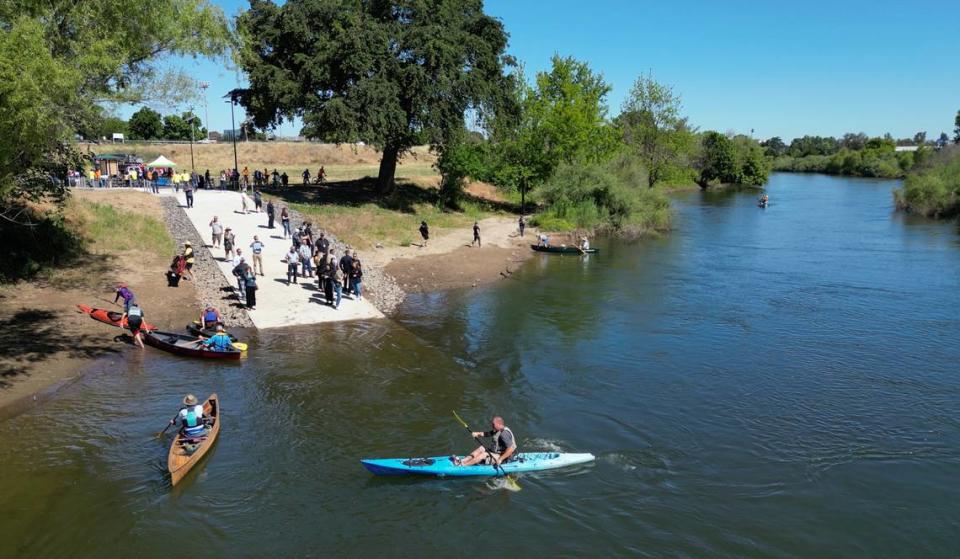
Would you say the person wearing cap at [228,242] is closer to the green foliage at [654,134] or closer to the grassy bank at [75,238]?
the grassy bank at [75,238]

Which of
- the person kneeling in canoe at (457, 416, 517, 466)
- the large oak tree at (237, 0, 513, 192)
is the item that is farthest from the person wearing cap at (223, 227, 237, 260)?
the person kneeling in canoe at (457, 416, 517, 466)

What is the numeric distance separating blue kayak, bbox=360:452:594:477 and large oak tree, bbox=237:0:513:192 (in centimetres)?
2982

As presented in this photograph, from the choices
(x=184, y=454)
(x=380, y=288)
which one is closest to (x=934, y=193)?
(x=380, y=288)

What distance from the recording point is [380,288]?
97.7 ft

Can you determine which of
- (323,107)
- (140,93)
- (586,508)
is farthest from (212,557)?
(323,107)

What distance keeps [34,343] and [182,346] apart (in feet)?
15.5

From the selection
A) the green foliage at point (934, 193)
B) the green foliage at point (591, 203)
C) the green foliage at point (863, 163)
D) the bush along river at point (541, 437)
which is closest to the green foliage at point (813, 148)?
the green foliage at point (863, 163)

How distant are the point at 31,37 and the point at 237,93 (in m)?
32.3

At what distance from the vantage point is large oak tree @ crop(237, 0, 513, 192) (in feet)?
136

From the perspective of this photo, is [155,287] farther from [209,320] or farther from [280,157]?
[280,157]

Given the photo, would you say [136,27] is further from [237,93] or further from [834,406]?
[237,93]

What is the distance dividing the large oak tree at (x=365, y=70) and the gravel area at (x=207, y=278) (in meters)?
11.2

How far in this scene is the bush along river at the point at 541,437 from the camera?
12.6 m

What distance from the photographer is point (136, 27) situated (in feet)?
61.0
